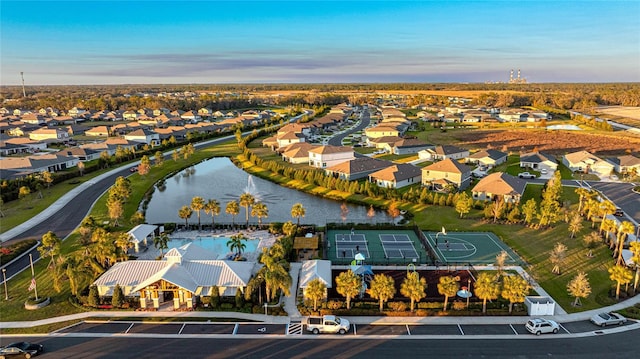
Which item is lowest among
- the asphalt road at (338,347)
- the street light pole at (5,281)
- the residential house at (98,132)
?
the asphalt road at (338,347)

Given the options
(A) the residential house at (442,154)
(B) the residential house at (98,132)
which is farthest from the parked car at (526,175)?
(B) the residential house at (98,132)

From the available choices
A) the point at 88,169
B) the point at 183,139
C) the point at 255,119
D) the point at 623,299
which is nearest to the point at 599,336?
the point at 623,299

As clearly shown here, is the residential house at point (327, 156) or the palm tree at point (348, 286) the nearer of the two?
the palm tree at point (348, 286)

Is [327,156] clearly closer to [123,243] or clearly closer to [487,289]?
[123,243]

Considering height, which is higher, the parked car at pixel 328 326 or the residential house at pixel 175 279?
the residential house at pixel 175 279

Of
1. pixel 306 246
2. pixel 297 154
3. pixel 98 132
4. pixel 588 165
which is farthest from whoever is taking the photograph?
pixel 98 132

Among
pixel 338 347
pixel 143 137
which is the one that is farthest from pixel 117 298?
pixel 143 137

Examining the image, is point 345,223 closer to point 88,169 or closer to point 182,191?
point 182,191

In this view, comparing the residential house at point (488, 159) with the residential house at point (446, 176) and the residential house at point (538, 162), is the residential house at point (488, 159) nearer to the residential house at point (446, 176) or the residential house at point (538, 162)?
the residential house at point (538, 162)
